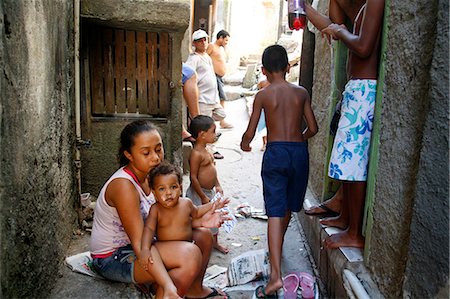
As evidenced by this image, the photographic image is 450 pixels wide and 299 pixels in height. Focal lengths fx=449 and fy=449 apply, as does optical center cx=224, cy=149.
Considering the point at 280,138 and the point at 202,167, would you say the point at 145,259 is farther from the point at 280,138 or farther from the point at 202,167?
the point at 202,167

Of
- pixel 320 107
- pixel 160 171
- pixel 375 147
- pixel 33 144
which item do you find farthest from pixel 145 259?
pixel 320 107

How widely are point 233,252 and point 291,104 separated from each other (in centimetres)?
140

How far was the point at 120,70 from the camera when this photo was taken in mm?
4160

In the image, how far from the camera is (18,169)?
6.28 ft

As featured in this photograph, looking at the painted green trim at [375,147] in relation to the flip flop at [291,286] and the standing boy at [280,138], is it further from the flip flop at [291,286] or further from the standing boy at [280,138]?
the standing boy at [280,138]

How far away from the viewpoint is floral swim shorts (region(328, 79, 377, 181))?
2426 mm

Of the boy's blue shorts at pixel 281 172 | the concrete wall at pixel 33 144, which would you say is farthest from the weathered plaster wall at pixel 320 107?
the concrete wall at pixel 33 144

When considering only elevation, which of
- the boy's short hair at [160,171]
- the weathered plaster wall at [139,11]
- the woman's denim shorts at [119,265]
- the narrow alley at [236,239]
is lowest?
the narrow alley at [236,239]

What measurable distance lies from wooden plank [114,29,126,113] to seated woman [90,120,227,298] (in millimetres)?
1782

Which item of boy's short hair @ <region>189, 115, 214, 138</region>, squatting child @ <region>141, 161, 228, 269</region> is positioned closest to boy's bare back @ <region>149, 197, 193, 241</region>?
squatting child @ <region>141, 161, 228, 269</region>

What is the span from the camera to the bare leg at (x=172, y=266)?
2305 millimetres

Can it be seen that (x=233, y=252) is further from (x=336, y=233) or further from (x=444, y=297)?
(x=444, y=297)

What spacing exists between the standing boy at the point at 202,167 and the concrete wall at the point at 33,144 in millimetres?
970

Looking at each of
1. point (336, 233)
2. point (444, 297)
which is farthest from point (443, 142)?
point (336, 233)
